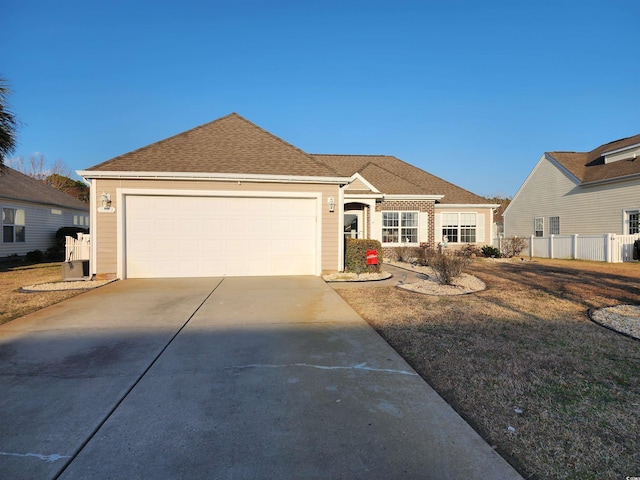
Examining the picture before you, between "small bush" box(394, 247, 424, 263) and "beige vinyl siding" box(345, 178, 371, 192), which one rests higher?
"beige vinyl siding" box(345, 178, 371, 192)

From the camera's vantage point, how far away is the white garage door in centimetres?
1040

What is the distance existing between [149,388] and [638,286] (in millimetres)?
11314

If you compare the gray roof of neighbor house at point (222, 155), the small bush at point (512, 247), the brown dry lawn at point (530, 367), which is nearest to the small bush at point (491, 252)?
the small bush at point (512, 247)

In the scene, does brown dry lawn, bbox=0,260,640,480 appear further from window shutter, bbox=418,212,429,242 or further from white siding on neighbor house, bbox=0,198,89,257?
white siding on neighbor house, bbox=0,198,89,257

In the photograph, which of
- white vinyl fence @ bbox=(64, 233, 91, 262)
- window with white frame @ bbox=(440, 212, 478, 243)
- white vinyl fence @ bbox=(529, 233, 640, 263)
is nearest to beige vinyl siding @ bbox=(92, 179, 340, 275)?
white vinyl fence @ bbox=(64, 233, 91, 262)

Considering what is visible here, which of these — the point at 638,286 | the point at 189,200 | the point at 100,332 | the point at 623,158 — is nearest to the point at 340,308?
the point at 100,332

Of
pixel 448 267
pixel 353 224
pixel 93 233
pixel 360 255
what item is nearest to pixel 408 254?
pixel 353 224

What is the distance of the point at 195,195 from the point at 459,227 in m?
13.7

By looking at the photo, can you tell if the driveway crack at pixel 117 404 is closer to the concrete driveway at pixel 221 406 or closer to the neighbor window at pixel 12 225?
the concrete driveway at pixel 221 406

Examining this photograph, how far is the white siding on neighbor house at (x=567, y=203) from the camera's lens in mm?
18344

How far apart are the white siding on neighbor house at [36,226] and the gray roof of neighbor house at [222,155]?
1085cm

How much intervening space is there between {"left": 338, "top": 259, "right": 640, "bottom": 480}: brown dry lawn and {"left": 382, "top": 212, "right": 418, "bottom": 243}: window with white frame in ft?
30.2

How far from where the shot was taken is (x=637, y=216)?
17531 millimetres

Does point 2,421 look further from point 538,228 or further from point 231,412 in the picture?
point 538,228
